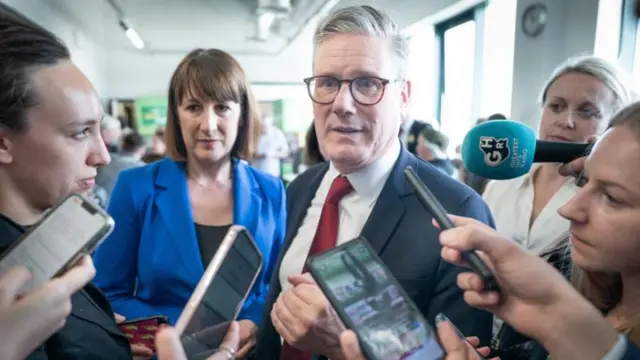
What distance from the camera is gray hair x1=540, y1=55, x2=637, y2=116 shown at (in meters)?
1.54

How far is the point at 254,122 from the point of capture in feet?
5.78

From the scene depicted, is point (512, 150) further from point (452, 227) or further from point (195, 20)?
point (195, 20)

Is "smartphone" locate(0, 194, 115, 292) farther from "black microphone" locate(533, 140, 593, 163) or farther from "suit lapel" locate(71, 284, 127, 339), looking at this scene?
"black microphone" locate(533, 140, 593, 163)

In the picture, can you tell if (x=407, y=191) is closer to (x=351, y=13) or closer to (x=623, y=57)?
(x=351, y=13)

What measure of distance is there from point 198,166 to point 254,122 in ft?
0.90

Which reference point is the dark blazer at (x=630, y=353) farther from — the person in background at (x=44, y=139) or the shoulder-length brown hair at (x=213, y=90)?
the shoulder-length brown hair at (x=213, y=90)

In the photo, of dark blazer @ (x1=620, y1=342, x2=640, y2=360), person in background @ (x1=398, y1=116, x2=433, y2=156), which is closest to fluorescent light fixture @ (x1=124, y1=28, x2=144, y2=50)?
person in background @ (x1=398, y1=116, x2=433, y2=156)

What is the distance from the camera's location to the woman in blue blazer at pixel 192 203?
1448 millimetres

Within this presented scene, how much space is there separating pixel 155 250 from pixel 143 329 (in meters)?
0.33

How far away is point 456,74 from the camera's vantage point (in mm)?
5727

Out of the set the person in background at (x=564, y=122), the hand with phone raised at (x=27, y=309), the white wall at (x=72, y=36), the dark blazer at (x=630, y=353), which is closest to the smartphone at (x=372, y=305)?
the dark blazer at (x=630, y=353)

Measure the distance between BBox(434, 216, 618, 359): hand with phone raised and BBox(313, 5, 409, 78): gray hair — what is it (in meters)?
0.58

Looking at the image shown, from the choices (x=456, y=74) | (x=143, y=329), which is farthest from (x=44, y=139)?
(x=456, y=74)

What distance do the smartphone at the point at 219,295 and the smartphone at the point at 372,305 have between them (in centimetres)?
21
